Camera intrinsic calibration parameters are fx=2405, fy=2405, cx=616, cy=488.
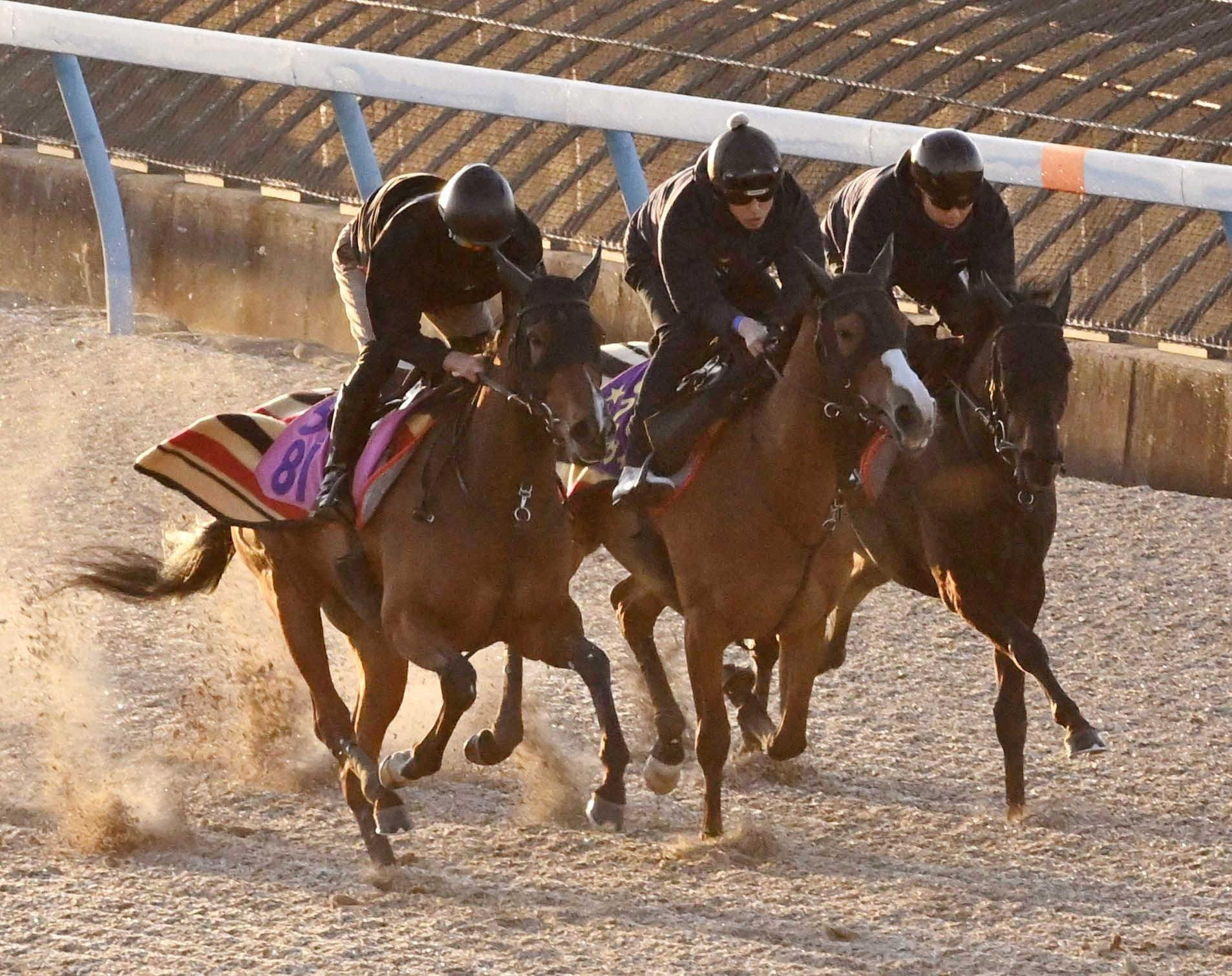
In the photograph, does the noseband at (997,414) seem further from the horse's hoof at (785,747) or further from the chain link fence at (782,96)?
the chain link fence at (782,96)

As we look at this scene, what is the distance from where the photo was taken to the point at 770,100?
12438mm

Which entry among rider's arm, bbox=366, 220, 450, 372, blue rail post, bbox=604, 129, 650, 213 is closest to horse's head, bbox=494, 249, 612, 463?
rider's arm, bbox=366, 220, 450, 372

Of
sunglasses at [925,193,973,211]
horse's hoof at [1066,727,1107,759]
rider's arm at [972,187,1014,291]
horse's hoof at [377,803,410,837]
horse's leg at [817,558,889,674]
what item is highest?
sunglasses at [925,193,973,211]

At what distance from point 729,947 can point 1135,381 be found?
192 inches

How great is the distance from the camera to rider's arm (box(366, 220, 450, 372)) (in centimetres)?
672

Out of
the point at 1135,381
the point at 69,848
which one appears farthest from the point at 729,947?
the point at 1135,381

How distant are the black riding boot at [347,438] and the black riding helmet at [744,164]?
112 cm

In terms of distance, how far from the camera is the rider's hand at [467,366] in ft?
21.5

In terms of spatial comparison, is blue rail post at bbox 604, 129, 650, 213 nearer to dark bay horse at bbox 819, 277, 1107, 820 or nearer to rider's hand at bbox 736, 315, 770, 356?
dark bay horse at bbox 819, 277, 1107, 820

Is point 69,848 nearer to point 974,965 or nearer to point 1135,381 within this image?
point 974,965

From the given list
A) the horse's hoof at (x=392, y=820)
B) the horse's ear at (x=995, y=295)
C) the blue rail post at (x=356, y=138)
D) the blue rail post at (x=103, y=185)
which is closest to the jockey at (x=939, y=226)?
the horse's ear at (x=995, y=295)

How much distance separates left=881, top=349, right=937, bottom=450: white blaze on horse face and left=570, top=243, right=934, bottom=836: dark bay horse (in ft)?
0.08

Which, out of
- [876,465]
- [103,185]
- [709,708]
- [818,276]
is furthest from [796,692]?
[103,185]

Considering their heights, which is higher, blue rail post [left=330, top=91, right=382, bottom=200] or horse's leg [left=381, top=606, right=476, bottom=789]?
blue rail post [left=330, top=91, right=382, bottom=200]
